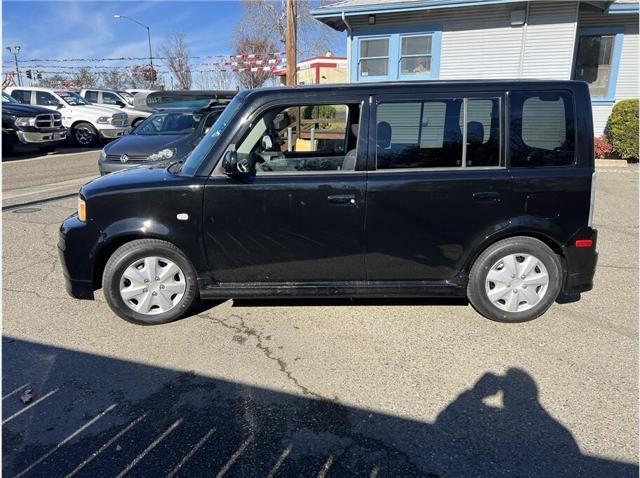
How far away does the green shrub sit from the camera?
36.7ft

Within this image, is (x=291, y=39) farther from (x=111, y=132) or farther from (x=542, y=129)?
(x=542, y=129)

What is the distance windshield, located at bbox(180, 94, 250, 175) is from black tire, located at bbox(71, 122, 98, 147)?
1573 cm

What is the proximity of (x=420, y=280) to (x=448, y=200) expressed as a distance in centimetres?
69

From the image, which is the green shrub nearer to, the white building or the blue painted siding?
the white building

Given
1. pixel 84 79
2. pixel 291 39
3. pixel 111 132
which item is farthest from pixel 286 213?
pixel 84 79

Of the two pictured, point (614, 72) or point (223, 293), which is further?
point (614, 72)

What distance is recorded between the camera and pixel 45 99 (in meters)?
17.3

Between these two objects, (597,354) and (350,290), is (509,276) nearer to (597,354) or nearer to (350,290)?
(597,354)

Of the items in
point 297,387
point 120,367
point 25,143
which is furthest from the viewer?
point 25,143

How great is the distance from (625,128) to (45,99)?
62.7 ft

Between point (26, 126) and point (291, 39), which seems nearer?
point (291, 39)

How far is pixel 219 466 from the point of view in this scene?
2254mm

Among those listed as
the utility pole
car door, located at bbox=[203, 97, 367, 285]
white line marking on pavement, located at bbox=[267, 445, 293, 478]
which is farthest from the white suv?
white line marking on pavement, located at bbox=[267, 445, 293, 478]

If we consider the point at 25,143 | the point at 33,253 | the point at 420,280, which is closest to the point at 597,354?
the point at 420,280
